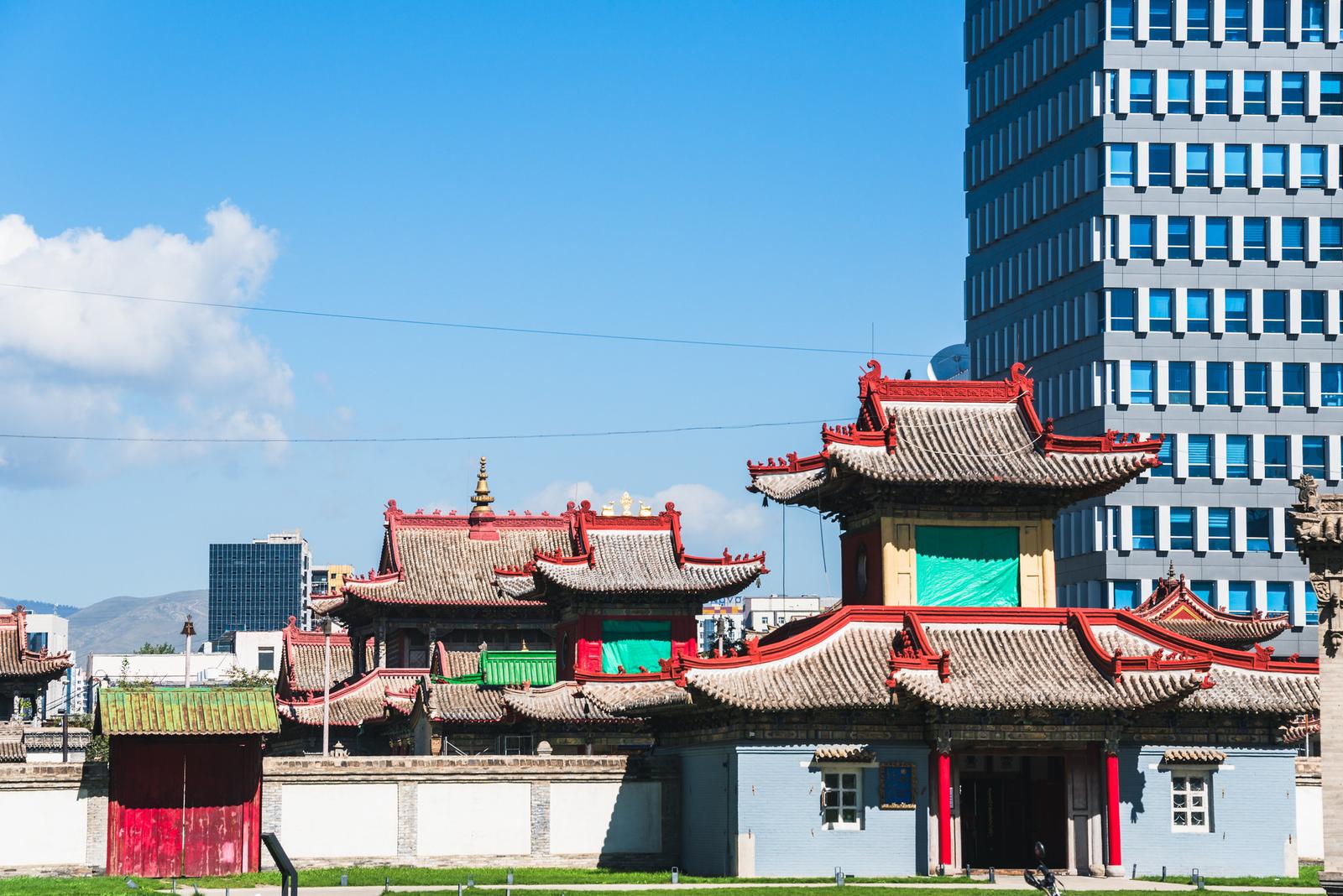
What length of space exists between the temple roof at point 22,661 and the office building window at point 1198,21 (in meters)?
69.4

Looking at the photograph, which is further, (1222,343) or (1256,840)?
(1222,343)

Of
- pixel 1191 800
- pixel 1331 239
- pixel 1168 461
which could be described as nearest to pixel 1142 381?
pixel 1168 461

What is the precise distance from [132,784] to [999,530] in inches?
970

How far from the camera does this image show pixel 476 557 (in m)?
92.6

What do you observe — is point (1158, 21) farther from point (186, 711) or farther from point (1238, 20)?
point (186, 711)

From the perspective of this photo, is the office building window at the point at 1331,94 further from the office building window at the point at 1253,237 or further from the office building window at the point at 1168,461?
the office building window at the point at 1168,461

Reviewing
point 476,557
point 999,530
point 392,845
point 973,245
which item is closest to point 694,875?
point 392,845

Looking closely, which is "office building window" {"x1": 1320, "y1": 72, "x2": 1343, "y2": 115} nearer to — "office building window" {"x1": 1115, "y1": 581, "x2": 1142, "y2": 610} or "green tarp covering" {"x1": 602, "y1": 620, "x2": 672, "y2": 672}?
"office building window" {"x1": 1115, "y1": 581, "x2": 1142, "y2": 610}

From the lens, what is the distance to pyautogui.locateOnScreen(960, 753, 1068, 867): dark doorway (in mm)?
58188

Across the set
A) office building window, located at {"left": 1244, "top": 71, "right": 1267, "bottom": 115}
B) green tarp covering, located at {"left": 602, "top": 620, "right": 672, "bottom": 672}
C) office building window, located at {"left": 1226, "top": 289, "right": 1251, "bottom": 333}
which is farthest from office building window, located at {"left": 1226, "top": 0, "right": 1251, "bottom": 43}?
green tarp covering, located at {"left": 602, "top": 620, "right": 672, "bottom": 672}

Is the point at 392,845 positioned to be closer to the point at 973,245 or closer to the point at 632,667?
the point at 632,667

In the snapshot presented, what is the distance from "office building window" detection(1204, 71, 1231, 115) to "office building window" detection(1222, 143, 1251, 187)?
6.97 ft

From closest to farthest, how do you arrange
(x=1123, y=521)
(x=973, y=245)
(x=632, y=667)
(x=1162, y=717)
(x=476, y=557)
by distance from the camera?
(x=1162, y=717) → (x=632, y=667) → (x=476, y=557) → (x=1123, y=521) → (x=973, y=245)

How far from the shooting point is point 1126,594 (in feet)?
399
